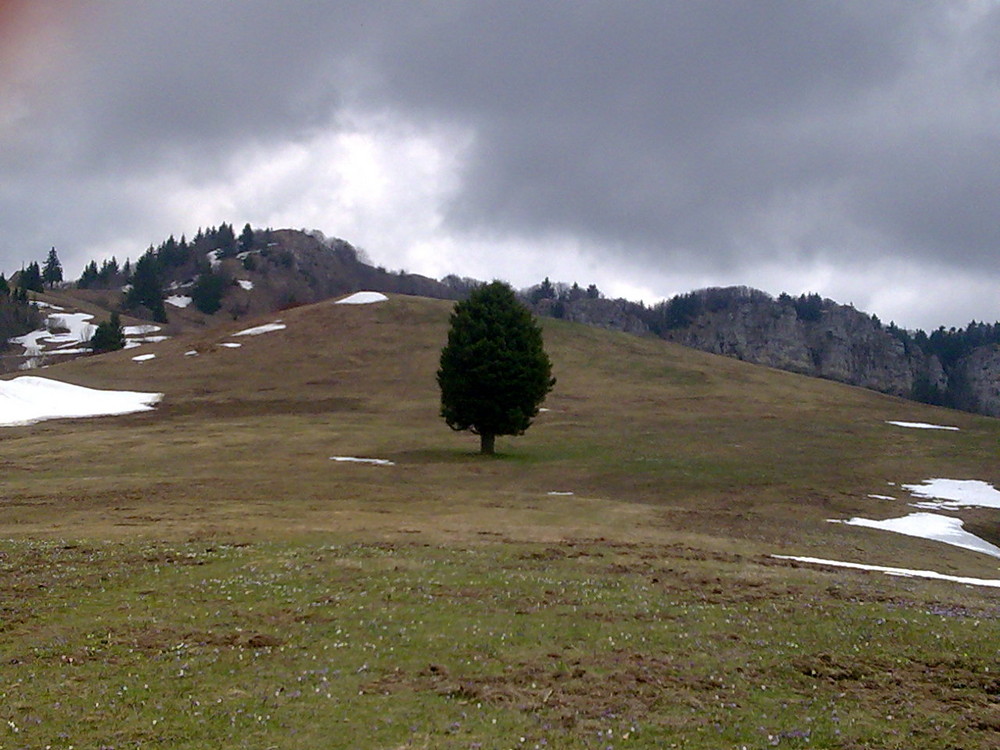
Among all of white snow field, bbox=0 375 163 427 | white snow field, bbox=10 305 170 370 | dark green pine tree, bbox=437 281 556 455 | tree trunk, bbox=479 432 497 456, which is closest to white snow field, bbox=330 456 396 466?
tree trunk, bbox=479 432 497 456

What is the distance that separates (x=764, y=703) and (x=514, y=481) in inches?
1483

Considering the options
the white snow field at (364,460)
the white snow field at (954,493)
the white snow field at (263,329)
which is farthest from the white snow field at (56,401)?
the white snow field at (954,493)

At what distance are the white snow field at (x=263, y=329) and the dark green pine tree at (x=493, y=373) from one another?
78.3 m

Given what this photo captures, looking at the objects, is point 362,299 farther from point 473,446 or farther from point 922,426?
point 922,426

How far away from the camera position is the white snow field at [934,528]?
36.7 metres

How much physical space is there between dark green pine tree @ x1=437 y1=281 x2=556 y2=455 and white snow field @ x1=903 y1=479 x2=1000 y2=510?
2780 centimetres

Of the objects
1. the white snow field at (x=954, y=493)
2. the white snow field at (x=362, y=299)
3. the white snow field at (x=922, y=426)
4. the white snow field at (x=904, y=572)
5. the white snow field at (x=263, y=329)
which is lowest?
the white snow field at (x=904, y=572)

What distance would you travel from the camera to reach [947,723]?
11336 millimetres

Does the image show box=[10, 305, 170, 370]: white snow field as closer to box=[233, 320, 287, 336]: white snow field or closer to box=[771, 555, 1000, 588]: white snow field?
box=[233, 320, 287, 336]: white snow field

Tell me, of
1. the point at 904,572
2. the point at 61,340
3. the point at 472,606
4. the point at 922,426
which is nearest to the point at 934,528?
the point at 904,572

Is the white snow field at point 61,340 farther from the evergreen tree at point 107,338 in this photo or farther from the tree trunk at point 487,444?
the tree trunk at point 487,444

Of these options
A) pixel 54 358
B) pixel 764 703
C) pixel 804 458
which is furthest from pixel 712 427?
pixel 54 358

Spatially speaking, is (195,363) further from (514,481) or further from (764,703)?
(764,703)

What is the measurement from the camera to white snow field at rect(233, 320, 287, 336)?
5276 inches
